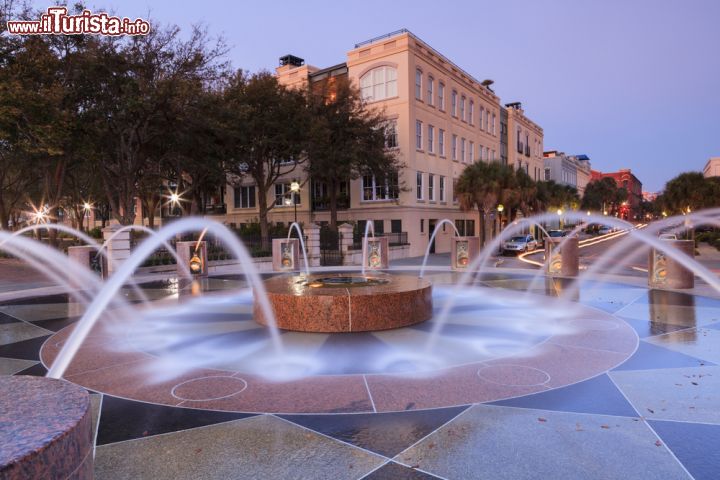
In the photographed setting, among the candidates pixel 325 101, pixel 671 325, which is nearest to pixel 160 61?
pixel 325 101

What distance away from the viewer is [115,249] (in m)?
21.9

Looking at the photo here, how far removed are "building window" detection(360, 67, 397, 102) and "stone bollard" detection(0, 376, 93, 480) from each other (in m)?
37.5

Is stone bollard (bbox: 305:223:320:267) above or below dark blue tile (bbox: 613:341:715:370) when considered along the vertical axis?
above

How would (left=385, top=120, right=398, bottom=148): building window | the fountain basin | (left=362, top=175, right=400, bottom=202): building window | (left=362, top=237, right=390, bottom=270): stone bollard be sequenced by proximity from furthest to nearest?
(left=385, top=120, right=398, bottom=148): building window, (left=362, top=175, right=400, bottom=202): building window, (left=362, top=237, right=390, bottom=270): stone bollard, the fountain basin

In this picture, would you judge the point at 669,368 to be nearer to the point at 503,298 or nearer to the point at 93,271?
the point at 503,298

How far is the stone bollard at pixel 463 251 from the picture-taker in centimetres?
2175

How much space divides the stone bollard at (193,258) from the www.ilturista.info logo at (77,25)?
1282cm

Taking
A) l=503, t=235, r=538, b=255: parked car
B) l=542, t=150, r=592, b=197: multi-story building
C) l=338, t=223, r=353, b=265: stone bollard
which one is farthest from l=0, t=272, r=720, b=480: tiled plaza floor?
l=542, t=150, r=592, b=197: multi-story building

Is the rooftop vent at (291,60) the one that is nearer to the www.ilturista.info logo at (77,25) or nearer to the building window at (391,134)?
the building window at (391,134)

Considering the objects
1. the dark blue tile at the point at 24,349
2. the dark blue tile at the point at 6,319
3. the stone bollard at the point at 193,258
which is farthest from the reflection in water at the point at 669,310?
the stone bollard at the point at 193,258

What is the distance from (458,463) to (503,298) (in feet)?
31.8

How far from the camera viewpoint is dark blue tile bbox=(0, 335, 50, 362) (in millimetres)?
8016

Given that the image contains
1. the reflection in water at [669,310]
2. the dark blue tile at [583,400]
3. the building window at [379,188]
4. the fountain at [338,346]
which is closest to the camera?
the dark blue tile at [583,400]

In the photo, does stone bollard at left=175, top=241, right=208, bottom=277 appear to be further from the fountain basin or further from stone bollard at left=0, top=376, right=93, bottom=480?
stone bollard at left=0, top=376, right=93, bottom=480
